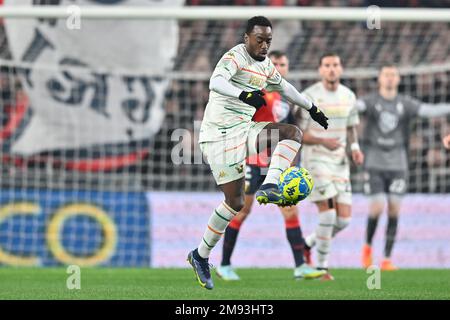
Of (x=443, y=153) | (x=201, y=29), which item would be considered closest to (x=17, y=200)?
(x=201, y=29)

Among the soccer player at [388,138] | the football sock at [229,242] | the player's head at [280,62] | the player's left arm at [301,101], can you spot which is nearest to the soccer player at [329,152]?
the player's head at [280,62]

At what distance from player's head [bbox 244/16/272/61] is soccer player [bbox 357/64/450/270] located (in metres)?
4.34

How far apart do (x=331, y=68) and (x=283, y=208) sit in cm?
151

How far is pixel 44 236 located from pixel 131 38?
336 centimetres

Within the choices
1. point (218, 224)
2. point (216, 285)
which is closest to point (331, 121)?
point (216, 285)

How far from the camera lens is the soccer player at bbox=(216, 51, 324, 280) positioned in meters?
10.2

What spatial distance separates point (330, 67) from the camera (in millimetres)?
10781

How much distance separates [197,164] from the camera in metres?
14.6

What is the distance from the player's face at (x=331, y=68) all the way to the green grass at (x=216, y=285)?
1.96 metres

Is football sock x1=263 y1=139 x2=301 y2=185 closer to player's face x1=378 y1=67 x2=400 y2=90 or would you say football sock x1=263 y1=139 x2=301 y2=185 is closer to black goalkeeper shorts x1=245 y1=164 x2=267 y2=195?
black goalkeeper shorts x1=245 y1=164 x2=267 y2=195

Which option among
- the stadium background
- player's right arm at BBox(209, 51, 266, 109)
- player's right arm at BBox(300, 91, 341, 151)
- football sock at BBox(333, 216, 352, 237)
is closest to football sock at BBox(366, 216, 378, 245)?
the stadium background

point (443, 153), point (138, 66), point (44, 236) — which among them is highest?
point (138, 66)

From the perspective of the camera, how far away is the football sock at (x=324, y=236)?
34.5 ft
